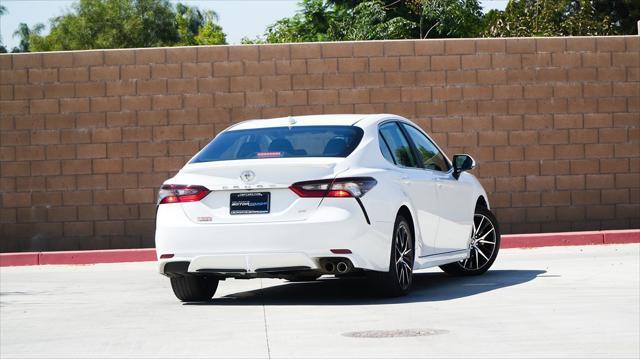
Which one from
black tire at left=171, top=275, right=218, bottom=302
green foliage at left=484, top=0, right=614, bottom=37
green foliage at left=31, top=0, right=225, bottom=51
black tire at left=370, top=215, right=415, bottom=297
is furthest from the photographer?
green foliage at left=31, top=0, right=225, bottom=51

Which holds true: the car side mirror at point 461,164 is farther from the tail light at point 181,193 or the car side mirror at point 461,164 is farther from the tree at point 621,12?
the tree at point 621,12

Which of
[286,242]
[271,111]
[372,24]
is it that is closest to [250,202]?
[286,242]

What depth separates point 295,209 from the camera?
10.6 m

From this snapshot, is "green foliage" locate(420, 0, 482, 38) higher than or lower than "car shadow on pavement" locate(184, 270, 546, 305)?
higher

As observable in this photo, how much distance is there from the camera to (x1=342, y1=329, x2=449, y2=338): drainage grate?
8867 millimetres

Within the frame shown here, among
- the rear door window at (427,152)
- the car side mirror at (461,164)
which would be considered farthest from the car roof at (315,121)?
the car side mirror at (461,164)

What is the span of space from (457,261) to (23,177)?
28.4 feet

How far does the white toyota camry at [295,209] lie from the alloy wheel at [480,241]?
5.91 feet

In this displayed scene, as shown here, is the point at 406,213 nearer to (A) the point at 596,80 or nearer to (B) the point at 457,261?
(B) the point at 457,261

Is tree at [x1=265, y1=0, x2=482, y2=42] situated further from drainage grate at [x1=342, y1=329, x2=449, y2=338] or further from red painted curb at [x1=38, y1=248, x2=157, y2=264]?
drainage grate at [x1=342, y1=329, x2=449, y2=338]

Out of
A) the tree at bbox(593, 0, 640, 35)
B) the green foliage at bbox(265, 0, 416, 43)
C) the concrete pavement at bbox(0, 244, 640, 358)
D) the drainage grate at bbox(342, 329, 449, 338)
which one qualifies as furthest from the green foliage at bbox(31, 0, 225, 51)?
the drainage grate at bbox(342, 329, 449, 338)

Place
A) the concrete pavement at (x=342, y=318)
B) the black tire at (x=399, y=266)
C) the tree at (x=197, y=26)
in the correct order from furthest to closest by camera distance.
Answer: the tree at (x=197, y=26), the black tire at (x=399, y=266), the concrete pavement at (x=342, y=318)

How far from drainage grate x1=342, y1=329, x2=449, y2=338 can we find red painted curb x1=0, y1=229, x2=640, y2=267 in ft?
31.1

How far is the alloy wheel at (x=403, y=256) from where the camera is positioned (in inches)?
440
